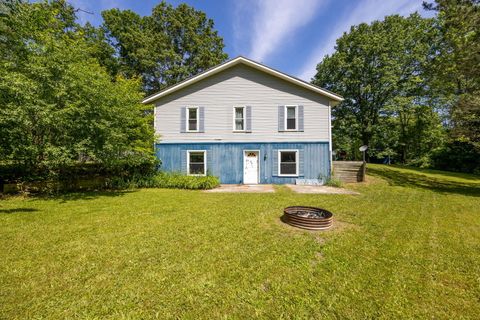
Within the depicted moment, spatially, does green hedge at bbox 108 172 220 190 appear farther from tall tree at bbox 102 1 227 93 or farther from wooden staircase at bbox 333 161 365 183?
tall tree at bbox 102 1 227 93

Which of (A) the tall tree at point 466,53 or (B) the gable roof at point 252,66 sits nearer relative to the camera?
(A) the tall tree at point 466,53

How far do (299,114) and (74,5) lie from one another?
37.4 ft

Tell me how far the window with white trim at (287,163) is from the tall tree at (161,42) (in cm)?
1926

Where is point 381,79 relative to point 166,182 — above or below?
above

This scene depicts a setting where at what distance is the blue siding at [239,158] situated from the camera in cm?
1202

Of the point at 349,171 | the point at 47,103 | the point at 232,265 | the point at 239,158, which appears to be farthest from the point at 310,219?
the point at 47,103

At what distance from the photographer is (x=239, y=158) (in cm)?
1230

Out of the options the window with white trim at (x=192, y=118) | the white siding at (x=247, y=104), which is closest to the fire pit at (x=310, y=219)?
the white siding at (x=247, y=104)

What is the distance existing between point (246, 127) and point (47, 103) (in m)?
9.37

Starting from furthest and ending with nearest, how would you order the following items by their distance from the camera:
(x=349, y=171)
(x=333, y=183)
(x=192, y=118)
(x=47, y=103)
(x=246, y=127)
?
1. (x=349, y=171)
2. (x=192, y=118)
3. (x=246, y=127)
4. (x=333, y=183)
5. (x=47, y=103)

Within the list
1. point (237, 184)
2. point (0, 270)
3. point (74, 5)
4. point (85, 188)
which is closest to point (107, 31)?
point (74, 5)

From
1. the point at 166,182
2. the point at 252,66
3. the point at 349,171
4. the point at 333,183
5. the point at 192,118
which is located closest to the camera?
the point at 166,182

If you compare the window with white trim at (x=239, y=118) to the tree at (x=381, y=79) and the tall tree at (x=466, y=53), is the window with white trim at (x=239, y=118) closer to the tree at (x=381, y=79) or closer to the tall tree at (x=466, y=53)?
the tall tree at (x=466, y=53)

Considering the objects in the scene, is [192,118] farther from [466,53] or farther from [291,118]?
[466,53]
